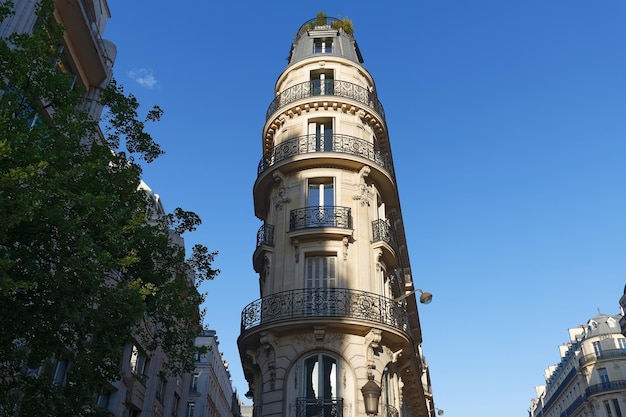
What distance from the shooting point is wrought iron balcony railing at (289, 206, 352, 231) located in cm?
1989

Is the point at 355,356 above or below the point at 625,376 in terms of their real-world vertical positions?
below

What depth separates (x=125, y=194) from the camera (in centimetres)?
1204

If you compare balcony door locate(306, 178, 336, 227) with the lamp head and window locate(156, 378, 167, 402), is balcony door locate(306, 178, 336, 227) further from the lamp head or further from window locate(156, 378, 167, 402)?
window locate(156, 378, 167, 402)

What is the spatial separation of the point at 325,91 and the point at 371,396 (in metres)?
13.5

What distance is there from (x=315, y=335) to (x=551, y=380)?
70647 millimetres

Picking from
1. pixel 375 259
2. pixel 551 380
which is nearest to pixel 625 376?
pixel 551 380

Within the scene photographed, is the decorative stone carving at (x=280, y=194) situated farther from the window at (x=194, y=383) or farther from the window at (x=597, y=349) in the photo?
the window at (x=597, y=349)

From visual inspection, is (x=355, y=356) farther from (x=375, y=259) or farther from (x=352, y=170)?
(x=352, y=170)

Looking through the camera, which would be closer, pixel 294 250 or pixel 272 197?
pixel 294 250

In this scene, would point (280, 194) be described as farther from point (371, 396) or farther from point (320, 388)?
point (371, 396)

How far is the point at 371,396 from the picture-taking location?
16469mm

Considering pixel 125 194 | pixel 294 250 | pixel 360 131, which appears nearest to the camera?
pixel 125 194

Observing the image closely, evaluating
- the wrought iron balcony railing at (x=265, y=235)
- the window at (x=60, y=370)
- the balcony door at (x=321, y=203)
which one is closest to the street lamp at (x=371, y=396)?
the balcony door at (x=321, y=203)

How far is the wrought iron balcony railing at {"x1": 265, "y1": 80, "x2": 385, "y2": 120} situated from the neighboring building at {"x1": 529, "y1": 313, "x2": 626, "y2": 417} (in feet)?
148
